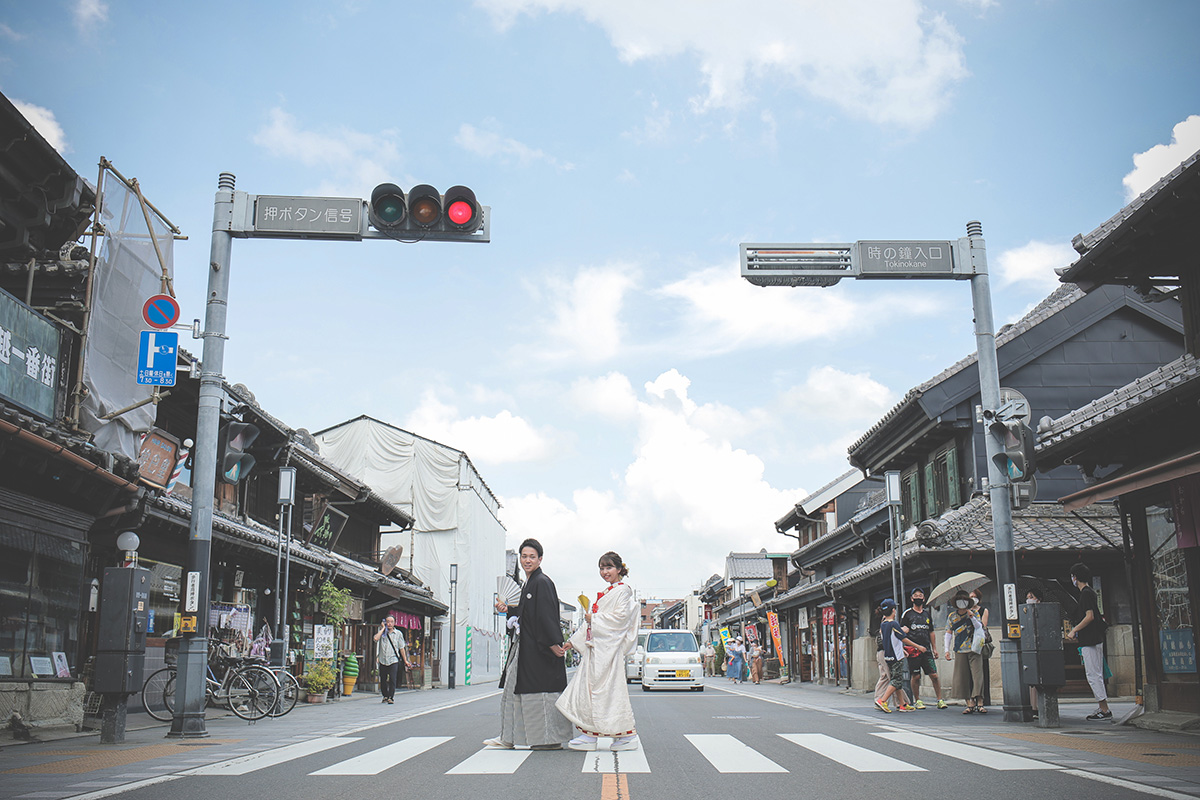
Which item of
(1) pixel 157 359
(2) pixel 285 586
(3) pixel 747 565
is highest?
(1) pixel 157 359

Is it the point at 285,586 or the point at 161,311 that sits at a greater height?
the point at 161,311

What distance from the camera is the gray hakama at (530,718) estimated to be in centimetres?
856

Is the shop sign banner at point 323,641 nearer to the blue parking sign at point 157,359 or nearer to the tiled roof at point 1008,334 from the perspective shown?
the blue parking sign at point 157,359

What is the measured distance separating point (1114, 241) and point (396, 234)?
8454mm

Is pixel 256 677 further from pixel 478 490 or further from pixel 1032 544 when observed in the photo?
pixel 478 490

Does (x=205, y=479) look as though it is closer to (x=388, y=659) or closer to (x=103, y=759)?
(x=103, y=759)

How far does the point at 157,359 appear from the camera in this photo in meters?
12.0

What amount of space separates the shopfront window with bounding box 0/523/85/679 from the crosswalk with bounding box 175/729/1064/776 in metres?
4.51

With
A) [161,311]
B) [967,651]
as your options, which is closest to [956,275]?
[967,651]

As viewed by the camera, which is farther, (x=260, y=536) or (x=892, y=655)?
(x=260, y=536)

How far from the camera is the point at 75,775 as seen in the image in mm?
7043

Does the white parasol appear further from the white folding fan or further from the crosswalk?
the crosswalk

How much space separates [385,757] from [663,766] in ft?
8.21

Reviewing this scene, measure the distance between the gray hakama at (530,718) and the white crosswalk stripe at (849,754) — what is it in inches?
90.9
